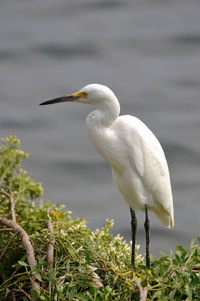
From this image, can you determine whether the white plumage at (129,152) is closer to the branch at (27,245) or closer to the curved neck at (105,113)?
the curved neck at (105,113)

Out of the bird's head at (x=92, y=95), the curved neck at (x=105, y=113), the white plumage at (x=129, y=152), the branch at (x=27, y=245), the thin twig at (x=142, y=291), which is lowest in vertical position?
the thin twig at (x=142, y=291)

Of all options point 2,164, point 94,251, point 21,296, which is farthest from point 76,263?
point 2,164

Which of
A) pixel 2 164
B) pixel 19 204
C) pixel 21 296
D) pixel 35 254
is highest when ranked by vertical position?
pixel 2 164

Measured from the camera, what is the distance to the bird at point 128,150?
1.75 metres

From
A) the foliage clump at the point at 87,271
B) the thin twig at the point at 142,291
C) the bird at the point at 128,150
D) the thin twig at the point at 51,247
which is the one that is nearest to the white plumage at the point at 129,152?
the bird at the point at 128,150

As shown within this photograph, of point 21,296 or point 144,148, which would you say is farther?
point 144,148

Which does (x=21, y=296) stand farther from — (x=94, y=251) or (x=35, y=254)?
(x=94, y=251)

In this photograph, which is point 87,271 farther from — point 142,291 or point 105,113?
point 105,113

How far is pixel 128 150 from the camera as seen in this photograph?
1.85 m

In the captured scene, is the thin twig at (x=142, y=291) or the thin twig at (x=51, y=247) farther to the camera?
the thin twig at (x=51, y=247)

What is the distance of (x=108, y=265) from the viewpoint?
5.32ft

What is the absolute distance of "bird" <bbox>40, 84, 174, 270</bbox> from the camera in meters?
1.75

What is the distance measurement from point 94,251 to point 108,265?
0.06 meters

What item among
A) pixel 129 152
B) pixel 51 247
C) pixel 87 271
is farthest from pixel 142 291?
pixel 129 152
